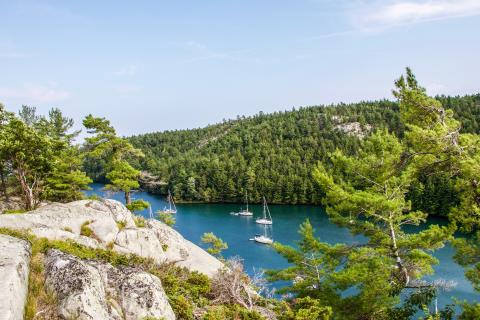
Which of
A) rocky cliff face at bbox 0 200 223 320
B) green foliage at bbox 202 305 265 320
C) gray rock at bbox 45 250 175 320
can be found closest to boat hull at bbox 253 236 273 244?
rocky cliff face at bbox 0 200 223 320

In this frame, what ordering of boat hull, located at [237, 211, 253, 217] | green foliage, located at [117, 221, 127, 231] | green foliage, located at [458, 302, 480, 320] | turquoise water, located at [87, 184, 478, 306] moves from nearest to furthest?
green foliage, located at [458, 302, 480, 320]
green foliage, located at [117, 221, 127, 231]
turquoise water, located at [87, 184, 478, 306]
boat hull, located at [237, 211, 253, 217]

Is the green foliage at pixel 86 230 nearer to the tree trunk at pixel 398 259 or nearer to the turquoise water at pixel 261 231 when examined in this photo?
the turquoise water at pixel 261 231

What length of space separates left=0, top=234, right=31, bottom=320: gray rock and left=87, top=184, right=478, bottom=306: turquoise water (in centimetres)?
2048

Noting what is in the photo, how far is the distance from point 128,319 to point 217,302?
14.8ft

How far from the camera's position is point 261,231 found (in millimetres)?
74125

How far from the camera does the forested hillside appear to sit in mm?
105562

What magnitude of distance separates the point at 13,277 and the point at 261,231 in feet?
218

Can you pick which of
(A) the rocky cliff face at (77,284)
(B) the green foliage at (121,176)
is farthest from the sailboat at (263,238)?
(A) the rocky cliff face at (77,284)

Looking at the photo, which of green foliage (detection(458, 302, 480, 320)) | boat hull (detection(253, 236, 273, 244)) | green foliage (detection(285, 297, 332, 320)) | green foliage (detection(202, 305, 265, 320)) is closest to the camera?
green foliage (detection(458, 302, 480, 320))

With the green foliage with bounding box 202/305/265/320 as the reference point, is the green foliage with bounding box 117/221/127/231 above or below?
above

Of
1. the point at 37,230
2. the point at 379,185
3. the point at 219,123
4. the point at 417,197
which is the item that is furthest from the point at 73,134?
the point at 219,123

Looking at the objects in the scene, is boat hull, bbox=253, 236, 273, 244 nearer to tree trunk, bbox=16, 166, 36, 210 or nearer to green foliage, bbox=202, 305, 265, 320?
tree trunk, bbox=16, 166, 36, 210

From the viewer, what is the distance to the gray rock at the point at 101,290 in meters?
10.1

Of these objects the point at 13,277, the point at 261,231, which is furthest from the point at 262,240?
the point at 13,277
